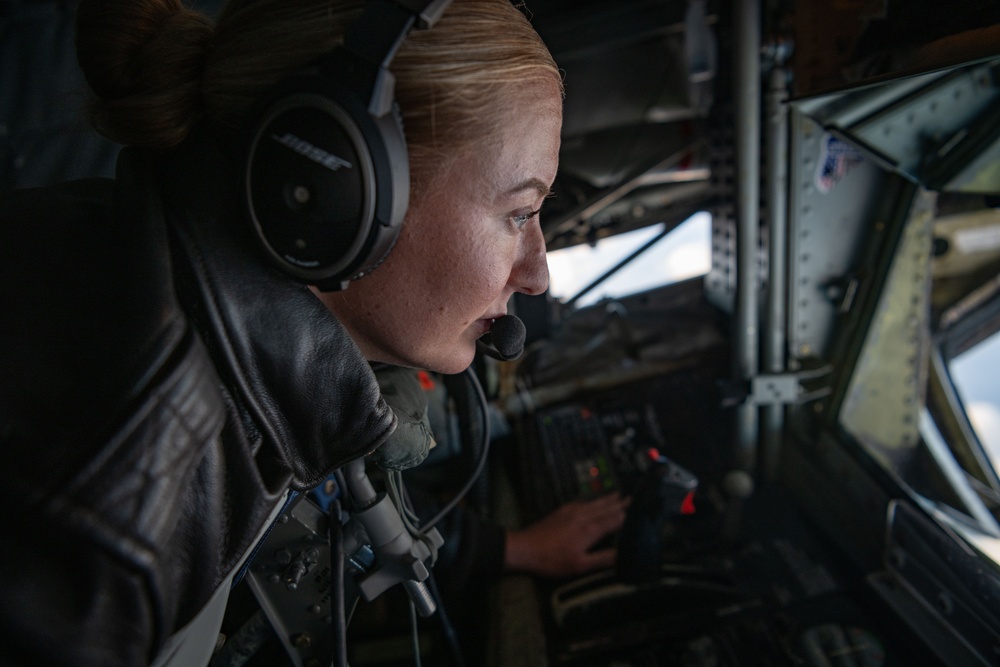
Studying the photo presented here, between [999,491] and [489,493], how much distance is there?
5.96 ft

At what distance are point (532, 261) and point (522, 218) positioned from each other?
61 mm

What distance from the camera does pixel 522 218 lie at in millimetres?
663

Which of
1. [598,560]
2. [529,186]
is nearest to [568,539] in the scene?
[598,560]

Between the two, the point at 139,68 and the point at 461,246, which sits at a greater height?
the point at 139,68

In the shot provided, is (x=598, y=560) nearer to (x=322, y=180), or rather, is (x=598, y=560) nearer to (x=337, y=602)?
(x=337, y=602)

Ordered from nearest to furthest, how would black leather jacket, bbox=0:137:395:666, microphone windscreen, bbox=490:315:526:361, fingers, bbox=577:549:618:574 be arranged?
1. black leather jacket, bbox=0:137:395:666
2. microphone windscreen, bbox=490:315:526:361
3. fingers, bbox=577:549:618:574

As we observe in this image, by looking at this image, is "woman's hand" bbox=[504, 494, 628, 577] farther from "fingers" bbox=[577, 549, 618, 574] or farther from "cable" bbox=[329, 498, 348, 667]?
"cable" bbox=[329, 498, 348, 667]

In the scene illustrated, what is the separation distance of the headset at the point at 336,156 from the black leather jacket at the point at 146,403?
52mm

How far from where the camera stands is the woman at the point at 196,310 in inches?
16.6

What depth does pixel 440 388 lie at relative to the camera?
1.46 meters

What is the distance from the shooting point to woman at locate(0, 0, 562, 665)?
1.38ft

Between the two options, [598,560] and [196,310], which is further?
[598,560]

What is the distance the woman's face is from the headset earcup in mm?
80

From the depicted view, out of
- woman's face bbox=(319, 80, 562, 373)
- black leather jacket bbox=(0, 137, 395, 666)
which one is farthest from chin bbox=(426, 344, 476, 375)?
black leather jacket bbox=(0, 137, 395, 666)
